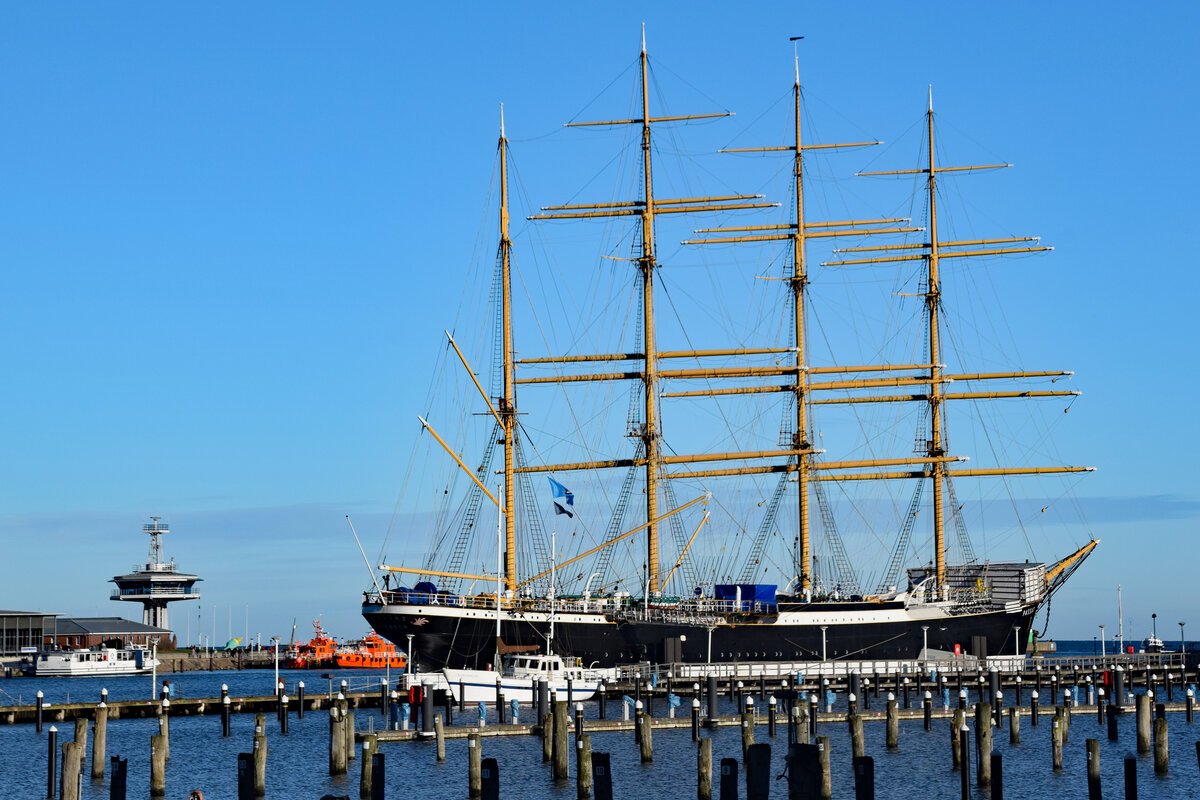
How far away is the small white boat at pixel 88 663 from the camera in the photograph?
15175 centimetres

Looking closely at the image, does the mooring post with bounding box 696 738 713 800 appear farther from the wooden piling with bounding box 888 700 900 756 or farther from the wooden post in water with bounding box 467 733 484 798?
the wooden piling with bounding box 888 700 900 756

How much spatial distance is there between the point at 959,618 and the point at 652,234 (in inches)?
1243

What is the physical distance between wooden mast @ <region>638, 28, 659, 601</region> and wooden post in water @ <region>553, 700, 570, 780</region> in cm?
4514

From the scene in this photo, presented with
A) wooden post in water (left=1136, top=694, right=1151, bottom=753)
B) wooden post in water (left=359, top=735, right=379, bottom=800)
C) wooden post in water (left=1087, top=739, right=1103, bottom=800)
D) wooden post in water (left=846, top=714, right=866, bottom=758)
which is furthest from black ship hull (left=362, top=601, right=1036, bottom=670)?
wooden post in water (left=1087, top=739, right=1103, bottom=800)

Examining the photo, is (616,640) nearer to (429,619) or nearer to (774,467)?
(429,619)

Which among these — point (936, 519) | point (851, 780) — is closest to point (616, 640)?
point (936, 519)

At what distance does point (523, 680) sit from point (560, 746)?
21.3m

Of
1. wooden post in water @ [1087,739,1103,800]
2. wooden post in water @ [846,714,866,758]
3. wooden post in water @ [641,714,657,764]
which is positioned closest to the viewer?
wooden post in water @ [1087,739,1103,800]

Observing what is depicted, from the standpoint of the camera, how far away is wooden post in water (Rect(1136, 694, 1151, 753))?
5806 centimetres

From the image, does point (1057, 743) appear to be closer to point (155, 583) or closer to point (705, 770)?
point (705, 770)

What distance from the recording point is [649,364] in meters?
102

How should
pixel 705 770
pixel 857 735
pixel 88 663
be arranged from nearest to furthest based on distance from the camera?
pixel 705 770 → pixel 857 735 → pixel 88 663

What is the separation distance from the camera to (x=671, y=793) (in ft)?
172

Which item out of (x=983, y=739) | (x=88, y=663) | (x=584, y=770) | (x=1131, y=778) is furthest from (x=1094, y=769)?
(x=88, y=663)
